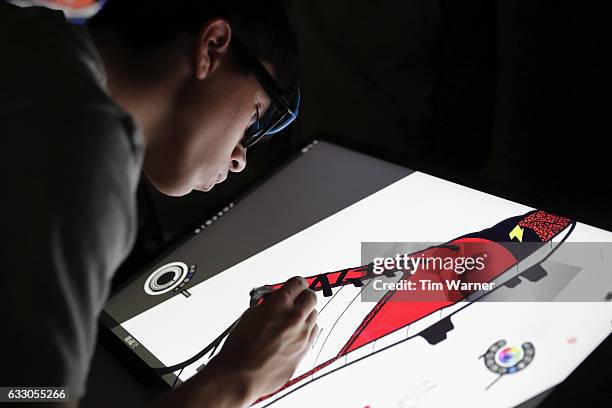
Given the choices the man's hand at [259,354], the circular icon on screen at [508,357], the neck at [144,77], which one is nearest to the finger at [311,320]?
the man's hand at [259,354]

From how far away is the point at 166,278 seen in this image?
3.35 feet

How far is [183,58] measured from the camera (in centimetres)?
73

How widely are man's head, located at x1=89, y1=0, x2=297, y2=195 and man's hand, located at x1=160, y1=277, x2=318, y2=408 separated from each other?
0.72 feet

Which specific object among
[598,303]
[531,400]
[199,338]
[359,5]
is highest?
[359,5]

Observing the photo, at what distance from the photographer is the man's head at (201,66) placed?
2.39ft

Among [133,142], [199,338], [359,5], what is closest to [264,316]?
[199,338]

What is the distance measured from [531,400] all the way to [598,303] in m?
0.17

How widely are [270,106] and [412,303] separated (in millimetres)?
357

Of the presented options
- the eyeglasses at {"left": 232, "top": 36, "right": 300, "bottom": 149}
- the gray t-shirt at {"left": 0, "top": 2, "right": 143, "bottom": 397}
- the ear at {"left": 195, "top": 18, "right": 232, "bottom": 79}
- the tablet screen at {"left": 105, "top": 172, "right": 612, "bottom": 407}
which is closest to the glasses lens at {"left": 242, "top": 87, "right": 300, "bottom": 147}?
the eyeglasses at {"left": 232, "top": 36, "right": 300, "bottom": 149}

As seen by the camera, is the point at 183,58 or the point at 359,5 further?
the point at 359,5

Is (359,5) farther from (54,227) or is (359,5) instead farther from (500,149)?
(54,227)

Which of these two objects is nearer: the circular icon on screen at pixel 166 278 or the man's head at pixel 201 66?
the man's head at pixel 201 66

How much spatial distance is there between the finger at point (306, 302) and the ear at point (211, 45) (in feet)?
1.09

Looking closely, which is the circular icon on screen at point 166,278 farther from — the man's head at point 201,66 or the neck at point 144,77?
the neck at point 144,77
